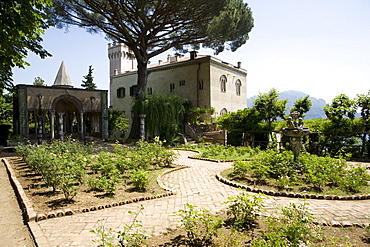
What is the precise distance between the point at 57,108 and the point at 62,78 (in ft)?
19.9

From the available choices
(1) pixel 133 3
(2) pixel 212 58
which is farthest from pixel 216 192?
(2) pixel 212 58

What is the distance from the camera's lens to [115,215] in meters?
4.70

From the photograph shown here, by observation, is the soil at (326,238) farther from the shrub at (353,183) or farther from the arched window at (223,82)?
the arched window at (223,82)

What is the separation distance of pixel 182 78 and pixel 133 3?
9915 millimetres

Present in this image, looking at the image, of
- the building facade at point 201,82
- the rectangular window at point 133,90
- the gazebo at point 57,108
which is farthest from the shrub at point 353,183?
the rectangular window at point 133,90

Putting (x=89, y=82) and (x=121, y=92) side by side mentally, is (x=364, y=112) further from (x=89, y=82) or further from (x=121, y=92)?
(x=89, y=82)

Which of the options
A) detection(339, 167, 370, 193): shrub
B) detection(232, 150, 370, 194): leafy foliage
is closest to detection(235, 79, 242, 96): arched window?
detection(232, 150, 370, 194): leafy foliage

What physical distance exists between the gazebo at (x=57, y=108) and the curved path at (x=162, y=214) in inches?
629

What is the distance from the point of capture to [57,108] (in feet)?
89.5

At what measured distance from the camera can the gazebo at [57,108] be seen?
65.0 ft

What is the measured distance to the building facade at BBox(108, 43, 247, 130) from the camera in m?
25.2

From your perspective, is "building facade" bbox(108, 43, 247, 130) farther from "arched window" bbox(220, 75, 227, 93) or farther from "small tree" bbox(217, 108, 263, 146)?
"small tree" bbox(217, 108, 263, 146)

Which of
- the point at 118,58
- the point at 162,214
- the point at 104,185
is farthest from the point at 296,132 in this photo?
the point at 118,58

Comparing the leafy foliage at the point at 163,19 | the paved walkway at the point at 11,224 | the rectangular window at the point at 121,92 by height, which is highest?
the leafy foliage at the point at 163,19
